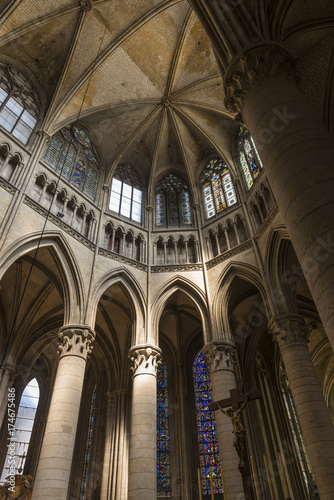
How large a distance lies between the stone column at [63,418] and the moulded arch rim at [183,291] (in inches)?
111

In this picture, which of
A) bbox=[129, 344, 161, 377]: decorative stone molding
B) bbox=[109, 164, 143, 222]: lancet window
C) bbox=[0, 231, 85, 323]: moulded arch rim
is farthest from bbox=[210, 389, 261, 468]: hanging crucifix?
bbox=[109, 164, 143, 222]: lancet window

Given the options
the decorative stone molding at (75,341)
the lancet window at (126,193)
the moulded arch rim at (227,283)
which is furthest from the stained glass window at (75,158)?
the moulded arch rim at (227,283)

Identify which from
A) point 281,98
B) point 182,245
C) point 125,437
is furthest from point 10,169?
point 125,437

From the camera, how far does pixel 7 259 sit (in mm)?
10188

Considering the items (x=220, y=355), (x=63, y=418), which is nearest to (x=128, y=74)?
(x=220, y=355)

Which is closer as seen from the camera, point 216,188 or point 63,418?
point 63,418

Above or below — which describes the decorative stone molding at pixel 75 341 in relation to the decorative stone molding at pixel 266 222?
below

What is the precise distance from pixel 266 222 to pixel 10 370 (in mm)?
10940

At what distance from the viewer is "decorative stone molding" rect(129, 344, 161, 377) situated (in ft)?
38.7

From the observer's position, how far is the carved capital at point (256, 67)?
6.58m

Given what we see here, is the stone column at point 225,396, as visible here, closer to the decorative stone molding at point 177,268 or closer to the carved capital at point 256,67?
the decorative stone molding at point 177,268

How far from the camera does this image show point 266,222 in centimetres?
1258

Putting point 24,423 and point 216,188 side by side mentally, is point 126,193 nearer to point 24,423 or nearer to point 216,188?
point 216,188

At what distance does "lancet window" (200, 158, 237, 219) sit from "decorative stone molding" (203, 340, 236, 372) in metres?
5.94
